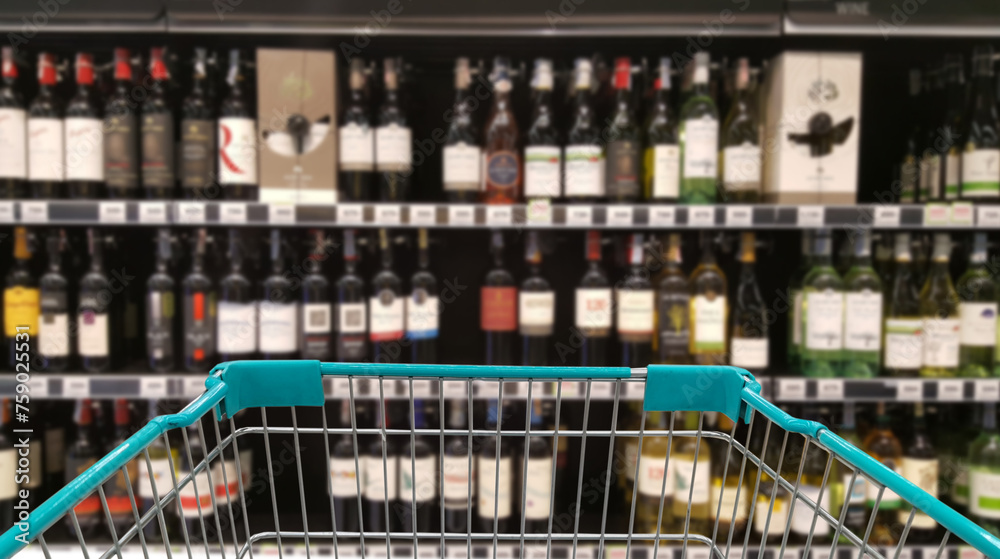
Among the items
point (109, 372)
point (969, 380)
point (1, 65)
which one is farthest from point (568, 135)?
point (1, 65)

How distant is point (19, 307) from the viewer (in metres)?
1.67

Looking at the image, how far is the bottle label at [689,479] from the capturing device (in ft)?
5.24

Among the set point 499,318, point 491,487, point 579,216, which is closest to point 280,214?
point 499,318

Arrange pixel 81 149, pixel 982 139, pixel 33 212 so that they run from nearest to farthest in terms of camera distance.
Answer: pixel 33 212 → pixel 81 149 → pixel 982 139

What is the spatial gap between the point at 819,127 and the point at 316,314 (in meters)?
1.38

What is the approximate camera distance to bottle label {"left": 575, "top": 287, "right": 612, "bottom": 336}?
5.39 feet

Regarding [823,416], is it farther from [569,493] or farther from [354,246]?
[354,246]

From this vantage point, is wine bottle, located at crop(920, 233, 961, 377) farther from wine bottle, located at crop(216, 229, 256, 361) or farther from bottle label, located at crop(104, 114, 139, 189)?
bottle label, located at crop(104, 114, 139, 189)

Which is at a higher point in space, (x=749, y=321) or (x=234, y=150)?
(x=234, y=150)

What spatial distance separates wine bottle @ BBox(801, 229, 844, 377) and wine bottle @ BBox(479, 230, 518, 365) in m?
0.77

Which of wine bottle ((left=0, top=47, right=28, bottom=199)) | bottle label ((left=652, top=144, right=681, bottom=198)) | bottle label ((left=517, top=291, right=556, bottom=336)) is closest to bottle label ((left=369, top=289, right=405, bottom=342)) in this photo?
bottle label ((left=517, top=291, right=556, bottom=336))

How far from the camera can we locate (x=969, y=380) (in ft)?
5.14

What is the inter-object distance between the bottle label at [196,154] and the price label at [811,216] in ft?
4.96

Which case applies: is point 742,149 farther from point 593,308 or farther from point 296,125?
point 296,125
